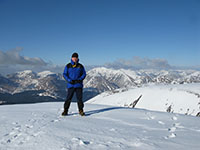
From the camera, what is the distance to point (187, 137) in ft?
17.9

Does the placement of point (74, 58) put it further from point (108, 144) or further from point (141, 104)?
point (141, 104)

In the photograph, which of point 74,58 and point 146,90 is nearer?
point 74,58

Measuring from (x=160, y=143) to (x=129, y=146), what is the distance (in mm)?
1065

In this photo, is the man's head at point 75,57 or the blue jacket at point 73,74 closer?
the man's head at point 75,57

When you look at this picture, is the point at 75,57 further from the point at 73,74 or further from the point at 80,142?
the point at 80,142

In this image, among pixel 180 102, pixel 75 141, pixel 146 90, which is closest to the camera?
pixel 75 141

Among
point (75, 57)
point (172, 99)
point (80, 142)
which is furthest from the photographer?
point (172, 99)

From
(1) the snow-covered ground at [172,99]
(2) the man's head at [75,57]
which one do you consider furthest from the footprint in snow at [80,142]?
(1) the snow-covered ground at [172,99]

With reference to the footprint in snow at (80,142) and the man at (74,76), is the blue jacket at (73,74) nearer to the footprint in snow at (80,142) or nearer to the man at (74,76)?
the man at (74,76)

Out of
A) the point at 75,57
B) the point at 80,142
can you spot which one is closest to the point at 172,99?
the point at 75,57

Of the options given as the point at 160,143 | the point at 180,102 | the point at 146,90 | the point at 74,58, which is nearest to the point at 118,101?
the point at 146,90

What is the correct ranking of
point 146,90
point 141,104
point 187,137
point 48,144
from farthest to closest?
1. point 146,90
2. point 141,104
3. point 187,137
4. point 48,144

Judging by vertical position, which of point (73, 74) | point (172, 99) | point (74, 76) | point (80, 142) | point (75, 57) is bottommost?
point (172, 99)

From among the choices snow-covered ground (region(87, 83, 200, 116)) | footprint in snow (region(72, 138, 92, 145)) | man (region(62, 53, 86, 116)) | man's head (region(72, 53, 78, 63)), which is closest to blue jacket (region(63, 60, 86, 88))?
man (region(62, 53, 86, 116))
